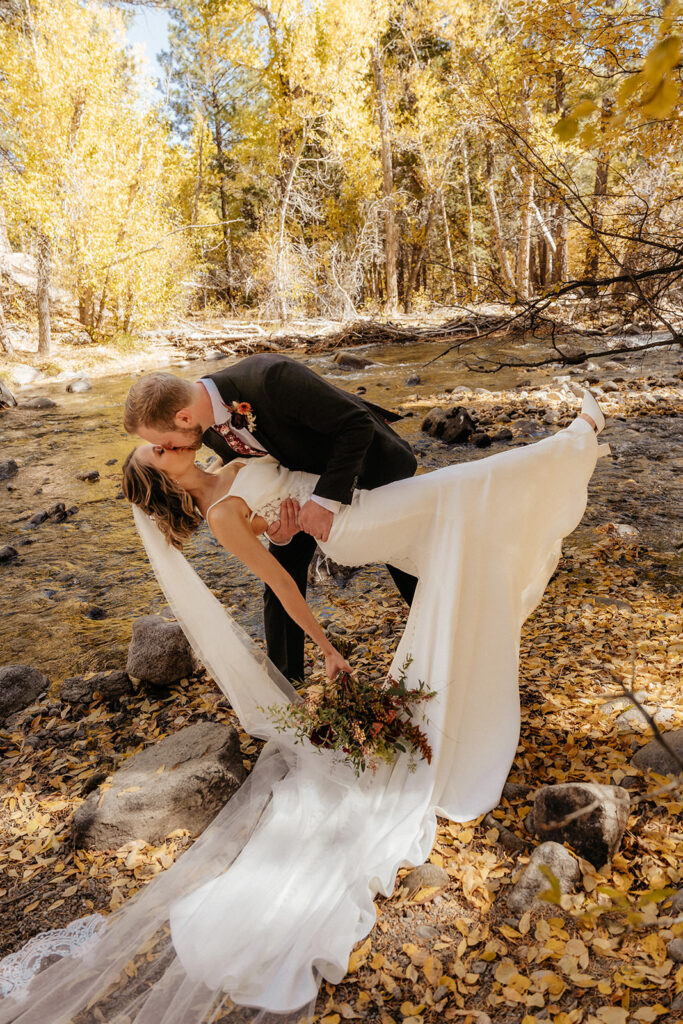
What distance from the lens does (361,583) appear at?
5.79 metres

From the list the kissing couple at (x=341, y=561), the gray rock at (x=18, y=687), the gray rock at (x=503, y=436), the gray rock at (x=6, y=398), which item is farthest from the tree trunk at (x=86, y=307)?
the kissing couple at (x=341, y=561)

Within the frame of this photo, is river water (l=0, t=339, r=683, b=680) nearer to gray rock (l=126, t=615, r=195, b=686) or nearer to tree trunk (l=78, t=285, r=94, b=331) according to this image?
gray rock (l=126, t=615, r=195, b=686)

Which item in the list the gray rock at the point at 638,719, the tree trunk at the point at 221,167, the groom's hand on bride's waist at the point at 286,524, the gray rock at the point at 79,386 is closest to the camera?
the groom's hand on bride's waist at the point at 286,524

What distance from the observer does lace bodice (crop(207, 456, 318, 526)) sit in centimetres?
314

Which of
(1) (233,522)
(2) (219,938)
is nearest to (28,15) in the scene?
(1) (233,522)

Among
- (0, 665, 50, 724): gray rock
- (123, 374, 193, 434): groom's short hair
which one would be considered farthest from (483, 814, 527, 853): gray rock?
(0, 665, 50, 724): gray rock

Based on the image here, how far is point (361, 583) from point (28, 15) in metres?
18.0

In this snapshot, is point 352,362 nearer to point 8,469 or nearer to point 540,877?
point 8,469

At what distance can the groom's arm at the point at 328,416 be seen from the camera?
303 centimetres

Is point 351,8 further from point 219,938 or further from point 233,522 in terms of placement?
point 219,938

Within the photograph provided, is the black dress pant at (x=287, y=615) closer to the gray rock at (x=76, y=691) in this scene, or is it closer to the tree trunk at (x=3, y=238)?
the gray rock at (x=76, y=691)

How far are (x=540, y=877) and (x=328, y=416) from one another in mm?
2079

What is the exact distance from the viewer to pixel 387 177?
24375 millimetres

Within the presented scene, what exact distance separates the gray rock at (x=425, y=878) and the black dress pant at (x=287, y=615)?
136cm
